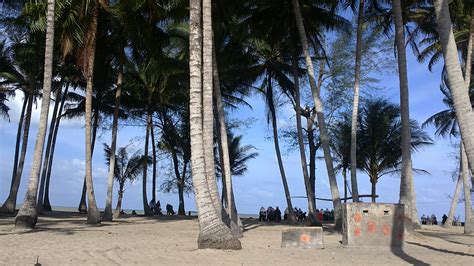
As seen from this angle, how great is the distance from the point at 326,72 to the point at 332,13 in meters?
7.42

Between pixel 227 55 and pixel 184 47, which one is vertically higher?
pixel 184 47

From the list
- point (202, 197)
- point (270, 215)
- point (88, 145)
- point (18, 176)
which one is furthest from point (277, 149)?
point (202, 197)

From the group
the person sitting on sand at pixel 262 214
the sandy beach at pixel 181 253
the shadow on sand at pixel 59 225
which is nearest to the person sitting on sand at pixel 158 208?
the person sitting on sand at pixel 262 214

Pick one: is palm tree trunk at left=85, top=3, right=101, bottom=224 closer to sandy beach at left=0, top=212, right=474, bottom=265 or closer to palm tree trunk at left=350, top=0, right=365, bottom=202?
sandy beach at left=0, top=212, right=474, bottom=265

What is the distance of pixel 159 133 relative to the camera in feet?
119

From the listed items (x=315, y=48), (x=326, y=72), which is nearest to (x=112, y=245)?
(x=315, y=48)

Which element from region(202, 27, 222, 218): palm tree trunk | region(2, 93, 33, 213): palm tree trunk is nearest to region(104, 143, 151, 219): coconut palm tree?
region(2, 93, 33, 213): palm tree trunk

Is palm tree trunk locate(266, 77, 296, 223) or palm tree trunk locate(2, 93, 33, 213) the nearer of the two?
palm tree trunk locate(2, 93, 33, 213)

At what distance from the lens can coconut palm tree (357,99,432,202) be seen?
31.8 meters

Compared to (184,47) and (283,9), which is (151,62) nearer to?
(184,47)

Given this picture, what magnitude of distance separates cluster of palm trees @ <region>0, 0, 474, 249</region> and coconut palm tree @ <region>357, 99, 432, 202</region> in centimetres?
7

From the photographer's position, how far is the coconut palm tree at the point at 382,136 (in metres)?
31.8

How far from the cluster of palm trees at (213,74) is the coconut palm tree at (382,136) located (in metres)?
0.07

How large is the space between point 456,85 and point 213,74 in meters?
11.0
